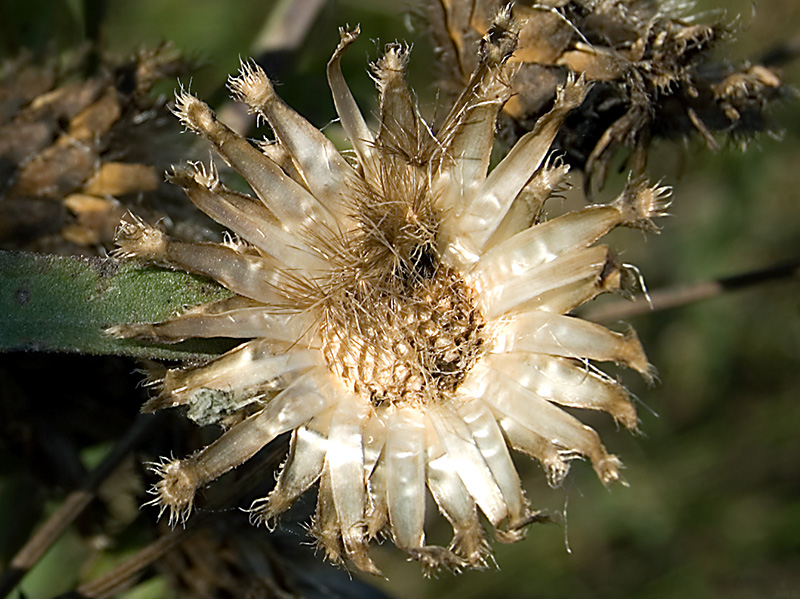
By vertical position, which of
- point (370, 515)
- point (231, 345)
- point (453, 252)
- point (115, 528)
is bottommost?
point (115, 528)

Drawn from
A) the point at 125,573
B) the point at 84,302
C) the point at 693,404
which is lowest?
the point at 693,404

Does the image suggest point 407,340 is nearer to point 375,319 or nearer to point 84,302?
point 375,319

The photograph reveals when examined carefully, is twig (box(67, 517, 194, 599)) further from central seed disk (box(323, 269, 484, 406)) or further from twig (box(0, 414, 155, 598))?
central seed disk (box(323, 269, 484, 406))

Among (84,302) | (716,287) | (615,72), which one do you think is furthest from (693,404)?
(84,302)

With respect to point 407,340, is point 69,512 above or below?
Answer: below

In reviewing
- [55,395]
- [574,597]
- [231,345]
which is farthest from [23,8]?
[574,597]

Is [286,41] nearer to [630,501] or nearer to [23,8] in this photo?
[23,8]

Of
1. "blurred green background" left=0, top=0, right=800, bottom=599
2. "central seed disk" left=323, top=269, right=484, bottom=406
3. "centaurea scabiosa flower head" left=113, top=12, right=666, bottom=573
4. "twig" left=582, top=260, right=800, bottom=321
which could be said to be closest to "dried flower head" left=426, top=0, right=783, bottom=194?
"centaurea scabiosa flower head" left=113, top=12, right=666, bottom=573
